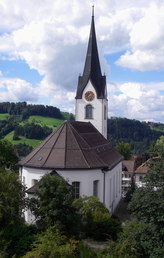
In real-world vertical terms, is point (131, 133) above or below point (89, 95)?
below

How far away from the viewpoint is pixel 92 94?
42000 mm

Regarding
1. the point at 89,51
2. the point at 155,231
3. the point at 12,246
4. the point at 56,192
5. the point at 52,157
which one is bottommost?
the point at 12,246

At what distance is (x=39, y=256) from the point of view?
13.4 m

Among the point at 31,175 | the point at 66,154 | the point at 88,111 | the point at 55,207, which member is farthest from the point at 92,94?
the point at 55,207

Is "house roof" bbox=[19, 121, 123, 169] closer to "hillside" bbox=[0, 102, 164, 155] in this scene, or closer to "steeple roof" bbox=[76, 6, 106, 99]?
"steeple roof" bbox=[76, 6, 106, 99]

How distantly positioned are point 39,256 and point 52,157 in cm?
1414

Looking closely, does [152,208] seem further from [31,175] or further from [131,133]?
[131,133]

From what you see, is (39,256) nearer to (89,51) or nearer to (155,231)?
(155,231)

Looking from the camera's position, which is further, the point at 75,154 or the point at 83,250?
the point at 75,154

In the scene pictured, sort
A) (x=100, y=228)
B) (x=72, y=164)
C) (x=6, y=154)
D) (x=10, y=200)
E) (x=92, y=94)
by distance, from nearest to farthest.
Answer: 1. (x=10, y=200)
2. (x=100, y=228)
3. (x=72, y=164)
4. (x=92, y=94)
5. (x=6, y=154)

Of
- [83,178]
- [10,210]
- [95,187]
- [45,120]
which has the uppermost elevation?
[45,120]

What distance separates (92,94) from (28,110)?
422 ft

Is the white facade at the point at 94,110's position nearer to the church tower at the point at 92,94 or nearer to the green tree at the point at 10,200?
the church tower at the point at 92,94

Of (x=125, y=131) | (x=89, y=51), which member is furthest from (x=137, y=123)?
(x=89, y=51)
